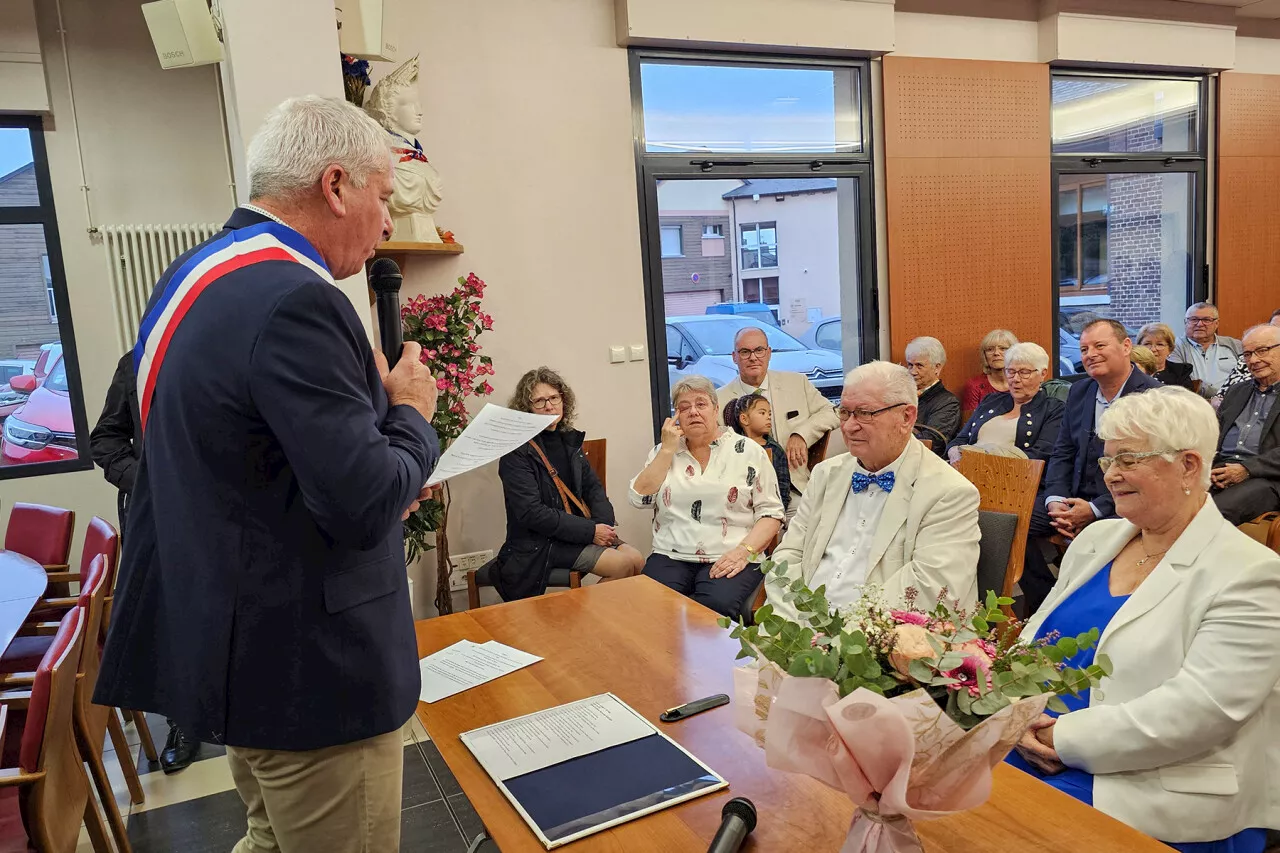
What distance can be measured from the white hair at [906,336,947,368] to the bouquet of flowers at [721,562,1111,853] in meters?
4.36

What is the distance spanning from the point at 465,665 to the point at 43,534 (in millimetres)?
2396

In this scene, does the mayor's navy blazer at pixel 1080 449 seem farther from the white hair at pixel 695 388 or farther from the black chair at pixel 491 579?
the black chair at pixel 491 579

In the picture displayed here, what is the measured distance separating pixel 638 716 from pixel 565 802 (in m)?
0.30

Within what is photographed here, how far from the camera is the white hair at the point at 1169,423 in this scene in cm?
178

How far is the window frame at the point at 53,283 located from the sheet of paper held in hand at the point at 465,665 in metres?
3.44

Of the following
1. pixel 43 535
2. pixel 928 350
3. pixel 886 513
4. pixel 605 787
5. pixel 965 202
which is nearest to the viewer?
pixel 605 787

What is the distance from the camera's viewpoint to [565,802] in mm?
1318

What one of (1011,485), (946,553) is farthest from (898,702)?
(1011,485)

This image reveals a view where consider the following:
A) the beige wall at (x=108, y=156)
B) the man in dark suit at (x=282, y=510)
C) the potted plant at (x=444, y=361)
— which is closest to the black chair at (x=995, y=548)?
the man in dark suit at (x=282, y=510)

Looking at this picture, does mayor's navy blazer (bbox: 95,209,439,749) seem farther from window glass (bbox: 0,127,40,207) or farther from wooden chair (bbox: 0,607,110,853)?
window glass (bbox: 0,127,40,207)

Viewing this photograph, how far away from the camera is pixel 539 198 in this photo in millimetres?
4746

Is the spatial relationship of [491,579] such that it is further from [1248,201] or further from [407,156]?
[1248,201]

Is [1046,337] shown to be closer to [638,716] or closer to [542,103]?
[542,103]

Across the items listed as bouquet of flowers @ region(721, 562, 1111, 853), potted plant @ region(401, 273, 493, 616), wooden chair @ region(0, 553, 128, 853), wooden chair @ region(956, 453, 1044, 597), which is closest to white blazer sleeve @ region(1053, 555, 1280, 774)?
bouquet of flowers @ region(721, 562, 1111, 853)
